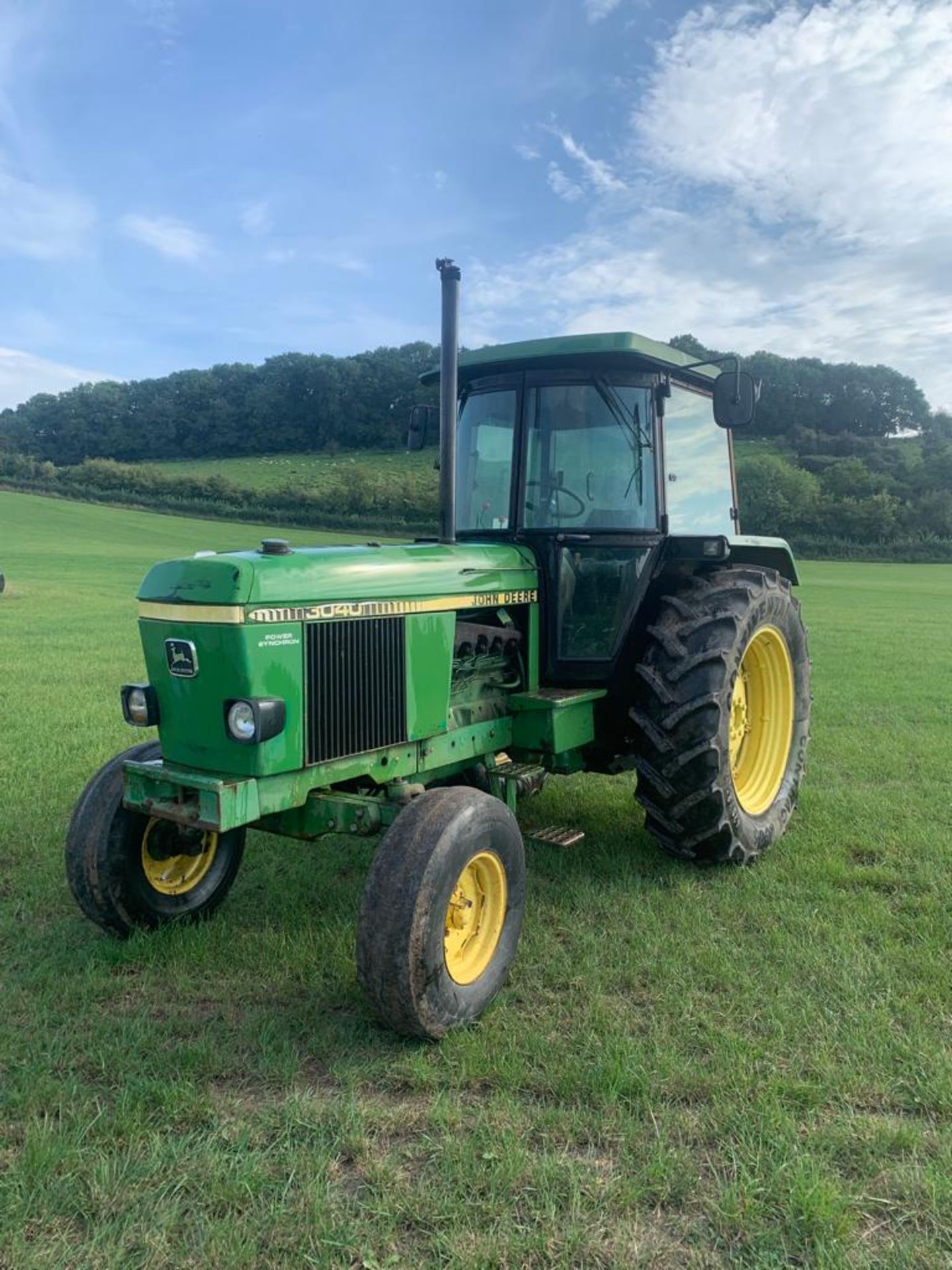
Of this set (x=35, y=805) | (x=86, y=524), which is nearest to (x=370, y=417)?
(x=86, y=524)

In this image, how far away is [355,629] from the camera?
11.6 feet

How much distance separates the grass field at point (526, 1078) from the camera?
2238 mm

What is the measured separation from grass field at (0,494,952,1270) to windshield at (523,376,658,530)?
5.84ft

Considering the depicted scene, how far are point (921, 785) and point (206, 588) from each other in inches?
196

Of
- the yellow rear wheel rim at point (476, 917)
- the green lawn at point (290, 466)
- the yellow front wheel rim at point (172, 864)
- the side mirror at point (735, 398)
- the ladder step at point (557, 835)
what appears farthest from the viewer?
the green lawn at point (290, 466)

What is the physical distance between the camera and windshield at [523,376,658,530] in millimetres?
4531

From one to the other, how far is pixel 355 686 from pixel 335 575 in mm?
439

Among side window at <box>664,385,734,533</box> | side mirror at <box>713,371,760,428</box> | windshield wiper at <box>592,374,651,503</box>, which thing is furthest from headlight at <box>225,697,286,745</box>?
side mirror at <box>713,371,760,428</box>

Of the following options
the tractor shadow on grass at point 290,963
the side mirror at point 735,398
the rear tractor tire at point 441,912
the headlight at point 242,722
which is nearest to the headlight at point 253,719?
the headlight at point 242,722

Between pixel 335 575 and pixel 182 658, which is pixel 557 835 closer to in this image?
pixel 335 575

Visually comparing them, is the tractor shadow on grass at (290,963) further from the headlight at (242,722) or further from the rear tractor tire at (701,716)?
the headlight at (242,722)

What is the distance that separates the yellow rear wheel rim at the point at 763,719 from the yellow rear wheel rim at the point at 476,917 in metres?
2.11

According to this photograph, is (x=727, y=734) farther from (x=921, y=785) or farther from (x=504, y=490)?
(x=921, y=785)

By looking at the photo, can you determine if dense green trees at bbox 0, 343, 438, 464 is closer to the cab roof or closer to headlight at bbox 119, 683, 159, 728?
the cab roof
